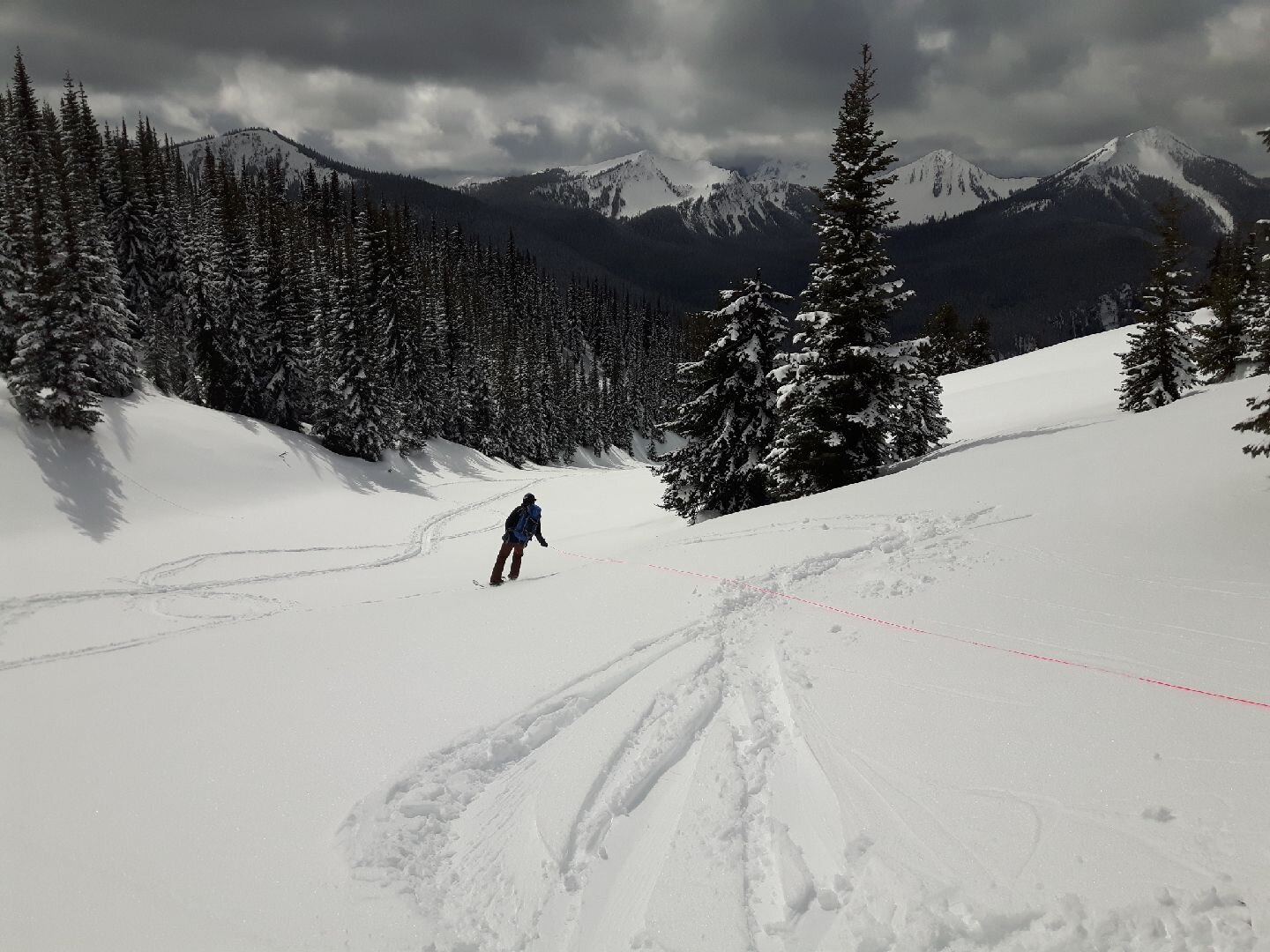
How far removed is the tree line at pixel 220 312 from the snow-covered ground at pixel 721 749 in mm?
18322

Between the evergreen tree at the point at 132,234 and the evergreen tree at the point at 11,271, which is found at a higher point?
the evergreen tree at the point at 132,234

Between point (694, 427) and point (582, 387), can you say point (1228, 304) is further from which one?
point (582, 387)

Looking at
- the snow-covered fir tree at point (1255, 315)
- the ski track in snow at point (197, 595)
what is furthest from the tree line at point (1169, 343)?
the ski track in snow at point (197, 595)

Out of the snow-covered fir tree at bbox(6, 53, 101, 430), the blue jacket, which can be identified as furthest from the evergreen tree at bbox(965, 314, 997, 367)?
the snow-covered fir tree at bbox(6, 53, 101, 430)

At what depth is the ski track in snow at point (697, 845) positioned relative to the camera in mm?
3660

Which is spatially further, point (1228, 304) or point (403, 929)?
point (1228, 304)

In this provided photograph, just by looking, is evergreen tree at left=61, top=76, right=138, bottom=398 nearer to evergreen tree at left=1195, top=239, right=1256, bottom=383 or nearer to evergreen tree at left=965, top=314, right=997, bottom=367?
evergreen tree at left=1195, top=239, right=1256, bottom=383

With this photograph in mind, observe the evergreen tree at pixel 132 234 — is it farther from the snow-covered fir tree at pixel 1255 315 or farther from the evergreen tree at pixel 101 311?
the snow-covered fir tree at pixel 1255 315

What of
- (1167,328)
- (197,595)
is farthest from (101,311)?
(1167,328)

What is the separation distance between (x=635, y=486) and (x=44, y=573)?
27.0 m

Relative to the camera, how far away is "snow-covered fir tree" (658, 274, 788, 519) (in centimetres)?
Result: 2072

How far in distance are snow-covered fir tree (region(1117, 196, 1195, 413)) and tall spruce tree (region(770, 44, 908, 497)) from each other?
48.4 ft

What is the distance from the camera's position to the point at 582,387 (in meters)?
96.6

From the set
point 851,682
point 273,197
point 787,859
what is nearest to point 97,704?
point 787,859
